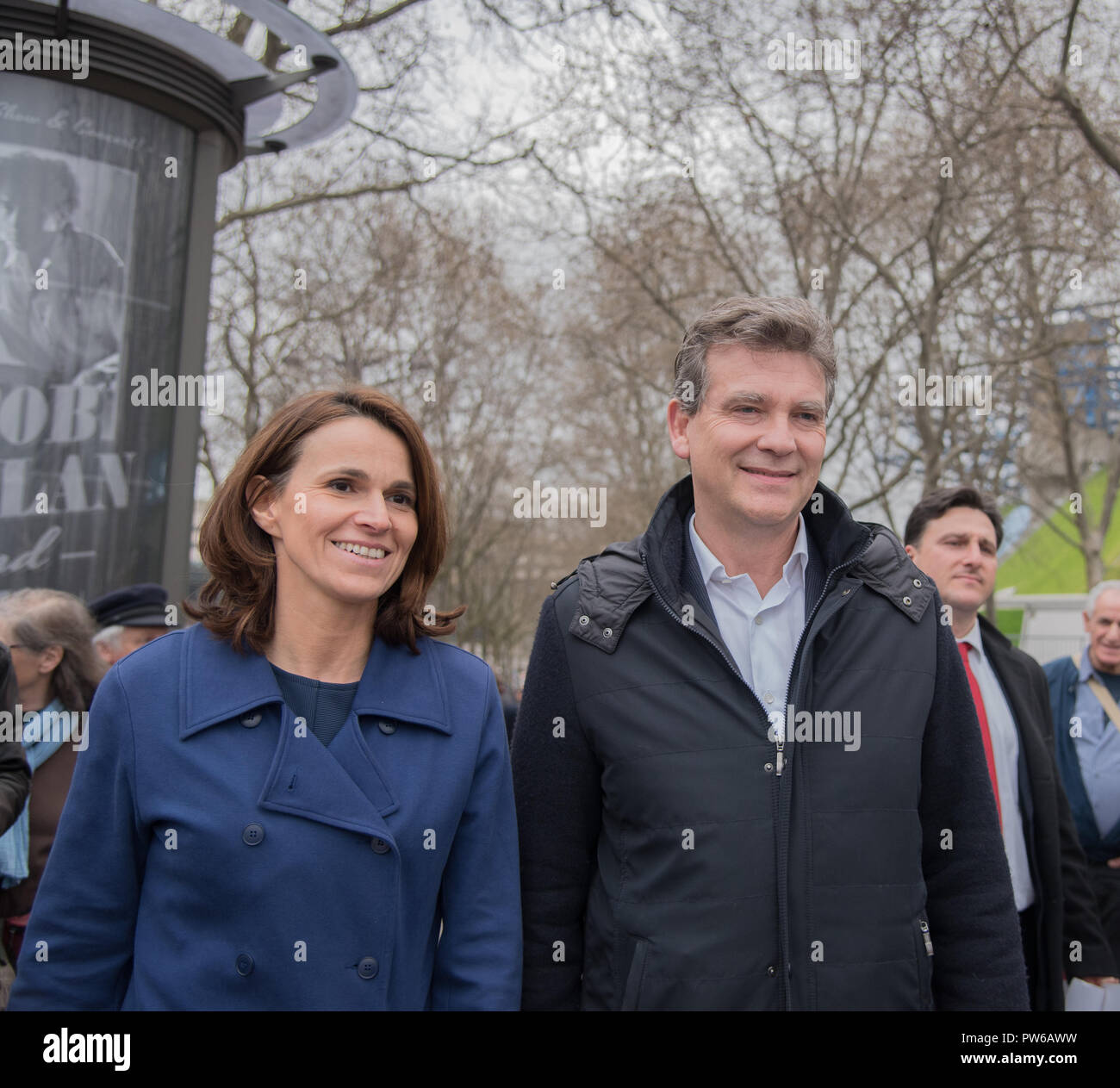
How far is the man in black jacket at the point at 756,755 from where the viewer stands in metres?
2.39

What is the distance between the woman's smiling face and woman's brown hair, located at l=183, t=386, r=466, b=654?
0.09 feet

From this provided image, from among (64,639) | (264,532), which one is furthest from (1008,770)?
(64,639)

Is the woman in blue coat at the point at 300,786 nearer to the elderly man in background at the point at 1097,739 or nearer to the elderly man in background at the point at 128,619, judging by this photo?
the elderly man in background at the point at 1097,739

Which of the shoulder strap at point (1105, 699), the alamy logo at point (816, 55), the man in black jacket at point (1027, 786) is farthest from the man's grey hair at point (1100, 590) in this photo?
the alamy logo at point (816, 55)

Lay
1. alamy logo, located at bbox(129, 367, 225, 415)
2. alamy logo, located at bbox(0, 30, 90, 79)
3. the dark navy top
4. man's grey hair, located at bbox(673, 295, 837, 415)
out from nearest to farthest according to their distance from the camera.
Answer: the dark navy top < man's grey hair, located at bbox(673, 295, 837, 415) < alamy logo, located at bbox(0, 30, 90, 79) < alamy logo, located at bbox(129, 367, 225, 415)

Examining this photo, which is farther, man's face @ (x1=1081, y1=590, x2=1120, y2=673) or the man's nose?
man's face @ (x1=1081, y1=590, x2=1120, y2=673)

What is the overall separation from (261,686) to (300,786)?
0.24 meters

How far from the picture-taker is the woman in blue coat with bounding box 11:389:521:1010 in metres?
2.31

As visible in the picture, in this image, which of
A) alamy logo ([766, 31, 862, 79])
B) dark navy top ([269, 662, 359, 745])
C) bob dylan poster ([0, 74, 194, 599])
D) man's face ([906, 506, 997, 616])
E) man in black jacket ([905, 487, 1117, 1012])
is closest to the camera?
dark navy top ([269, 662, 359, 745])

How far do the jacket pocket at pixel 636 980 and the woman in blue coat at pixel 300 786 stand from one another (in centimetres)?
25

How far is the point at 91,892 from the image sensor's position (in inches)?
92.6

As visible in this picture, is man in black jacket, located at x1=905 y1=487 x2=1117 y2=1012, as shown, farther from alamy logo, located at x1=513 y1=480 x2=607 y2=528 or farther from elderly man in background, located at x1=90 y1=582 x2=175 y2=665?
alamy logo, located at x1=513 y1=480 x2=607 y2=528
